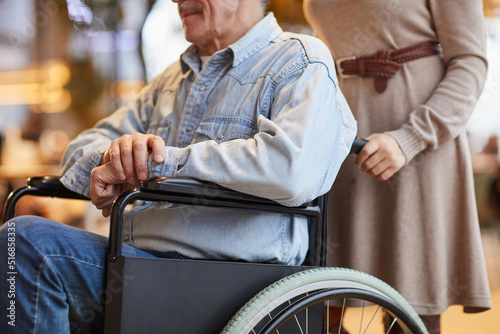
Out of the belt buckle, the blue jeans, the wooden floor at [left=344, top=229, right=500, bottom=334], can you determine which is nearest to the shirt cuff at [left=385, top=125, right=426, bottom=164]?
the belt buckle

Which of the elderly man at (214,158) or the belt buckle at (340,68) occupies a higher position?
the belt buckle at (340,68)

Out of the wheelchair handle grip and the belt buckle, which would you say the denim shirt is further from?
the belt buckle

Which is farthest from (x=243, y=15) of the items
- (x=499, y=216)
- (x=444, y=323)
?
(x=499, y=216)

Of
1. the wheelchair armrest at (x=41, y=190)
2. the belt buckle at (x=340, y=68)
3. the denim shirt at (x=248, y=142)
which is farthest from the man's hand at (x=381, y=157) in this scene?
the wheelchair armrest at (x=41, y=190)

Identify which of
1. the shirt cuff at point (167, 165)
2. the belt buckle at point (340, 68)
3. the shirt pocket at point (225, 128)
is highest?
the belt buckle at point (340, 68)

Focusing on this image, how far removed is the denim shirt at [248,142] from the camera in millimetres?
947

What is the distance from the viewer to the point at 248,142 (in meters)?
0.97

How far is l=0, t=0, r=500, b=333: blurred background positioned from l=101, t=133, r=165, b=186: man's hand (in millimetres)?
1067

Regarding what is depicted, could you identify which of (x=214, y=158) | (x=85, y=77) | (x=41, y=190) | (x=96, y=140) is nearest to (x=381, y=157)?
(x=214, y=158)

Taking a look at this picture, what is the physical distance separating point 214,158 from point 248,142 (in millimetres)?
67

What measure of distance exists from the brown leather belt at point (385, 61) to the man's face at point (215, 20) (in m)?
0.32

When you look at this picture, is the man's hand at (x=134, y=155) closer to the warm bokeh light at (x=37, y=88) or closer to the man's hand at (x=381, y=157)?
the man's hand at (x=381, y=157)

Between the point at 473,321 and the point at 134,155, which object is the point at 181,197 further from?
the point at 473,321

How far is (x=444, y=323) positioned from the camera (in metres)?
2.93
